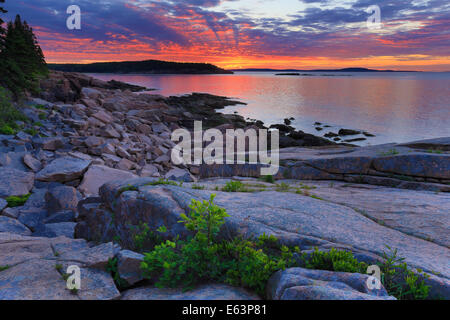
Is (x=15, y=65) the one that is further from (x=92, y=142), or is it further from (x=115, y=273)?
(x=115, y=273)

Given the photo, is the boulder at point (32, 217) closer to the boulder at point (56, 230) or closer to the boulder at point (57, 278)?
the boulder at point (56, 230)

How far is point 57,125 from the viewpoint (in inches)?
876

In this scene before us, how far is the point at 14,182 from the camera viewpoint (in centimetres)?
1272

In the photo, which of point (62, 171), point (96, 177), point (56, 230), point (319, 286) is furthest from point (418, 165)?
point (62, 171)

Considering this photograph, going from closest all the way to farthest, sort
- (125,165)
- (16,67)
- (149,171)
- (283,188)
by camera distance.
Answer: (283,188), (125,165), (149,171), (16,67)

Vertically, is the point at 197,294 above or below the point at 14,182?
above

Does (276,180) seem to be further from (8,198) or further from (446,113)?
(446,113)

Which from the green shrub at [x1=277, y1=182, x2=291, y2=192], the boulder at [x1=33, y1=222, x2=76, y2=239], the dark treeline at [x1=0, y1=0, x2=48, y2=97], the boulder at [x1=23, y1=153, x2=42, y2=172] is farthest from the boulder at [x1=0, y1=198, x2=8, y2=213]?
the dark treeline at [x1=0, y1=0, x2=48, y2=97]

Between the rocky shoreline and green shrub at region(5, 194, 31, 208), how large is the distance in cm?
6

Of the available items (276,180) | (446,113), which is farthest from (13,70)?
(446,113)

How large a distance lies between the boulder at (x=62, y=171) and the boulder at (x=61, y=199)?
5.30 feet

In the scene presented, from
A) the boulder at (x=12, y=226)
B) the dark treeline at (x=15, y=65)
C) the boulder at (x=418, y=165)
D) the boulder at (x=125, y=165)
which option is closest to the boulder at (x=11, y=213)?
the boulder at (x=12, y=226)

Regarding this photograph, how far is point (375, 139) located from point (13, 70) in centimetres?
4549

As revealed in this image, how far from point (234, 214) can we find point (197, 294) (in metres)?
2.23
